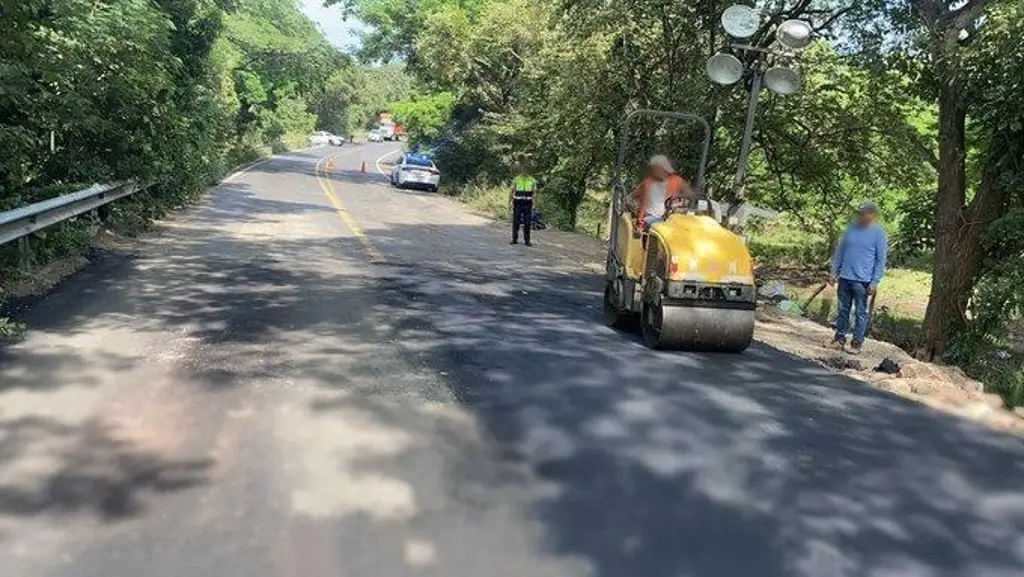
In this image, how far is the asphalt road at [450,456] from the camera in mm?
3982

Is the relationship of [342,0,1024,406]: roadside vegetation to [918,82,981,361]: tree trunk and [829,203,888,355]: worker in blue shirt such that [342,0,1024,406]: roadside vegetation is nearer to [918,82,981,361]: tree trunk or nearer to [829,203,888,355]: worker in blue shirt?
[918,82,981,361]: tree trunk

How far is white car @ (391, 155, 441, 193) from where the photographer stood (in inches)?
1496

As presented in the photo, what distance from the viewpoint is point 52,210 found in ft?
34.8

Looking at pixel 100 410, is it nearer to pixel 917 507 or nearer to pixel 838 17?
pixel 917 507

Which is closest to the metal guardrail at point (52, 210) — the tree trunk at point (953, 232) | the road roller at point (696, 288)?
the road roller at point (696, 288)

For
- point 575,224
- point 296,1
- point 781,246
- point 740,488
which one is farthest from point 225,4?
point 296,1

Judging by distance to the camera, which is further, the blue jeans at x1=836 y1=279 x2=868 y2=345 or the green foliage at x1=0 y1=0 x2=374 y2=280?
the green foliage at x1=0 y1=0 x2=374 y2=280

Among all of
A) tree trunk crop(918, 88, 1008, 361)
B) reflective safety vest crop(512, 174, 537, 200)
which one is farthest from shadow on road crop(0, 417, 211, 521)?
reflective safety vest crop(512, 174, 537, 200)

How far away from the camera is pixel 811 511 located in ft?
15.1

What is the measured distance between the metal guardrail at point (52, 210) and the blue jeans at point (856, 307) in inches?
345

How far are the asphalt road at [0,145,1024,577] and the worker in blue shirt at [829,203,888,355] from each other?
61.8 inches

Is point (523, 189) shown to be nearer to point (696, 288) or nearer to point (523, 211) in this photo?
point (523, 211)

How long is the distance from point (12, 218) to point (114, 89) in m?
5.65

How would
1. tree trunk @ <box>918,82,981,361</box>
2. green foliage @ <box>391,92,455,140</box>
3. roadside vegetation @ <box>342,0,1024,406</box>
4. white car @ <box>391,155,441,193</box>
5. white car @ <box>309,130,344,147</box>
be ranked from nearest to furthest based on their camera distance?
roadside vegetation @ <box>342,0,1024,406</box> < tree trunk @ <box>918,82,981,361</box> < white car @ <box>391,155,441,193</box> < green foliage @ <box>391,92,455,140</box> < white car @ <box>309,130,344,147</box>
